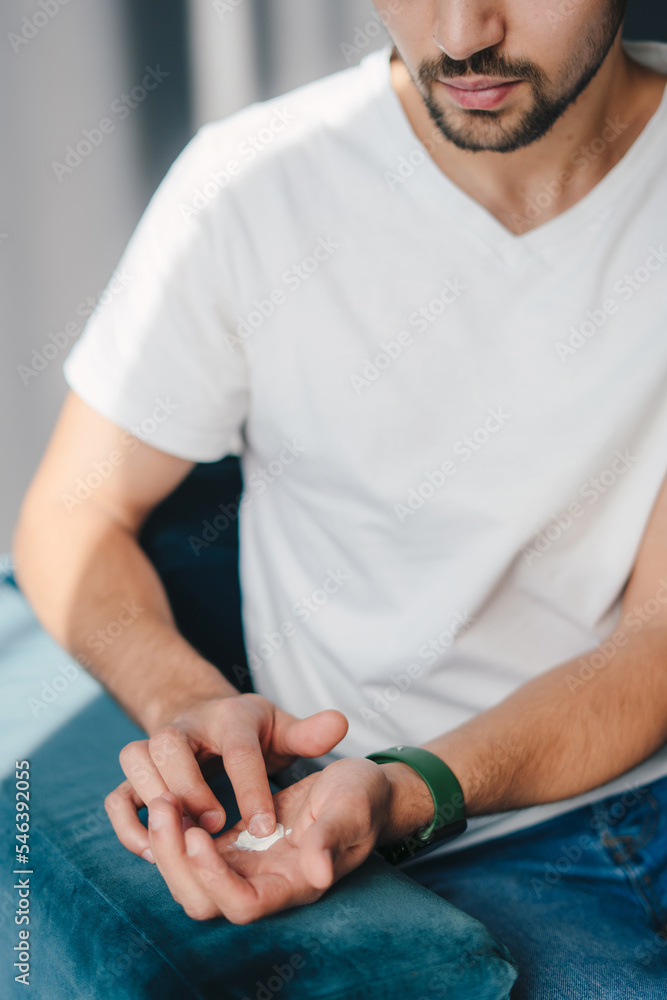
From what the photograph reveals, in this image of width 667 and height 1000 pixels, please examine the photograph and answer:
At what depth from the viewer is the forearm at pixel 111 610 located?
A: 1023 millimetres

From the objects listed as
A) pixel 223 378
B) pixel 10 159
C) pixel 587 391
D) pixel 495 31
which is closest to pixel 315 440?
pixel 223 378

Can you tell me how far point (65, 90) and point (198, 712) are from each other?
1.47 metres

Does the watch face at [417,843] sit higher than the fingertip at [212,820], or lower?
lower

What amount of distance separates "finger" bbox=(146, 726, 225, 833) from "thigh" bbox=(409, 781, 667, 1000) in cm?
35

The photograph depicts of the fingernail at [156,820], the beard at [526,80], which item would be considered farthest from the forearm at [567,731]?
the beard at [526,80]

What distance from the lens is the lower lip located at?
100 cm

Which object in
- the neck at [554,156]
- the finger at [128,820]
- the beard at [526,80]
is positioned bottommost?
the finger at [128,820]

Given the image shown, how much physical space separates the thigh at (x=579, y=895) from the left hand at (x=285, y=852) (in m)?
0.25

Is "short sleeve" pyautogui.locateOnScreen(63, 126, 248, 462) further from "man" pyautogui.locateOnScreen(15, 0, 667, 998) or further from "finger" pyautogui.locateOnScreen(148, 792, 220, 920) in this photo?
"finger" pyautogui.locateOnScreen(148, 792, 220, 920)

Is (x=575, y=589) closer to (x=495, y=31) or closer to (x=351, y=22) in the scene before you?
(x=495, y=31)

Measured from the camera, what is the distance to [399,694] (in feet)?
3.77

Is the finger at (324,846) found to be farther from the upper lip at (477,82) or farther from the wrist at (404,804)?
the upper lip at (477,82)

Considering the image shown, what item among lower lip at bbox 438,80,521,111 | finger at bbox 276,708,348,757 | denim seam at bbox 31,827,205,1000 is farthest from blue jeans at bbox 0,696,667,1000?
lower lip at bbox 438,80,521,111

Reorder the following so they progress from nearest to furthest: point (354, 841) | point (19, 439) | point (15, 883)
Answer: point (354, 841) < point (15, 883) < point (19, 439)
